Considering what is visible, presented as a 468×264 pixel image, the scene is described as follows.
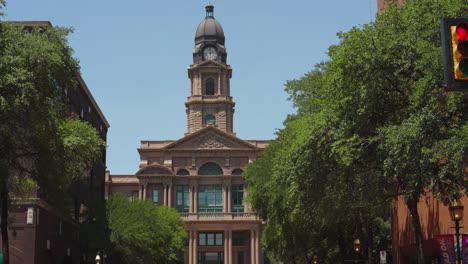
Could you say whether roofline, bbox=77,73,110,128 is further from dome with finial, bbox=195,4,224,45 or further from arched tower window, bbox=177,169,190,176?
dome with finial, bbox=195,4,224,45

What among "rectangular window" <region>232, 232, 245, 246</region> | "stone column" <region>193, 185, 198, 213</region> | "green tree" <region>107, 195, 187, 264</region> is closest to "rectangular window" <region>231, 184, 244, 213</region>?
"rectangular window" <region>232, 232, 245, 246</region>

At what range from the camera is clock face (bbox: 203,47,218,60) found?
12912 cm

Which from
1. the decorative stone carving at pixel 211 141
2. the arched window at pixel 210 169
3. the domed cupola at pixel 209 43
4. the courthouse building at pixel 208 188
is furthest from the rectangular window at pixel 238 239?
Result: the domed cupola at pixel 209 43

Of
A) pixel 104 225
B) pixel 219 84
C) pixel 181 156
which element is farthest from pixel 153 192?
pixel 104 225

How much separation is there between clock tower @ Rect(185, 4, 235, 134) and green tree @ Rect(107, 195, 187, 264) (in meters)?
48.1

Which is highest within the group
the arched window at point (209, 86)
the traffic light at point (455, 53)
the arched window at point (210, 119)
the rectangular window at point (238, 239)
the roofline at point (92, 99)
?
the arched window at point (209, 86)

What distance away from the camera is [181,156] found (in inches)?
4619

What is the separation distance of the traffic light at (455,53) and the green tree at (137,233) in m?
57.1

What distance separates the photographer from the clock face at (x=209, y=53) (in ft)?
424

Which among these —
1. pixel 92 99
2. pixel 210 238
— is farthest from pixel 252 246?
pixel 92 99

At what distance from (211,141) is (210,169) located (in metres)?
4.67

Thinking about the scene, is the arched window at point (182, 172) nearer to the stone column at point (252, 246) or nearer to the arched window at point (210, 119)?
the arched window at point (210, 119)

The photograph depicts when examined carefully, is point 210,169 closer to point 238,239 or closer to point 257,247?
point 238,239

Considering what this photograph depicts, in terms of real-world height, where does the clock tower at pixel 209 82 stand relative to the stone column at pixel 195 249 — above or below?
above
